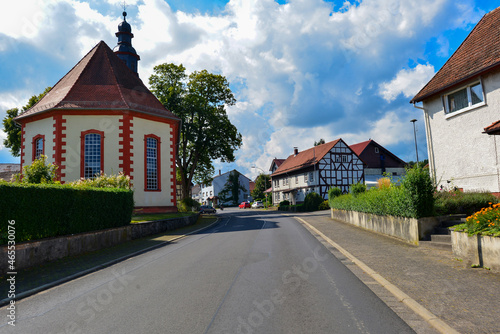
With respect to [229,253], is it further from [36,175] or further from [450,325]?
[36,175]

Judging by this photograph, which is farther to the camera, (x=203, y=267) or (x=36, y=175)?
(x=36, y=175)

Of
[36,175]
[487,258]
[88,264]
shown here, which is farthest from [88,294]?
[36,175]

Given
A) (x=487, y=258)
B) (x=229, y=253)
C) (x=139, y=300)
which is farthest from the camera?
(x=229, y=253)

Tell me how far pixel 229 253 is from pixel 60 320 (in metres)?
6.15

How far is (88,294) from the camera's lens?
643 cm

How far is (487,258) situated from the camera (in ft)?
23.3

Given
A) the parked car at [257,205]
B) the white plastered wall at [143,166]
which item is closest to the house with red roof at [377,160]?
the parked car at [257,205]

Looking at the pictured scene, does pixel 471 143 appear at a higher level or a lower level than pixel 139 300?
higher

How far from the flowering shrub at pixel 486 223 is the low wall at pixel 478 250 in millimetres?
125

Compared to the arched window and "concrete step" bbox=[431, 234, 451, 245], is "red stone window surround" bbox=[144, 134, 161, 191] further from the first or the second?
"concrete step" bbox=[431, 234, 451, 245]

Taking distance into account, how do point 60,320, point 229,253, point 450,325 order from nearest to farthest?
point 450,325 < point 60,320 < point 229,253

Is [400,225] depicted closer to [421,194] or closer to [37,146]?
[421,194]

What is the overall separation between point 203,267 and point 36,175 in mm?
13483

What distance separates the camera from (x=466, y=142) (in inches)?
594
